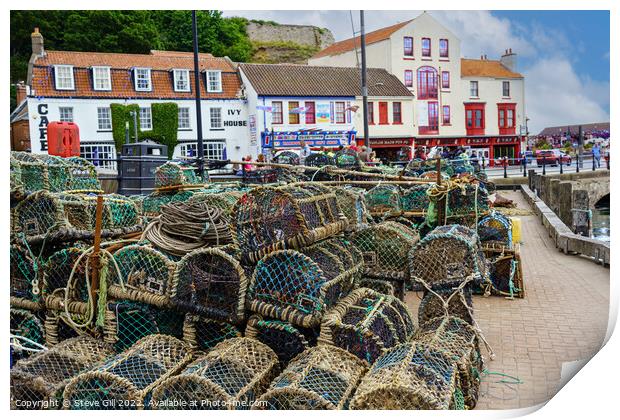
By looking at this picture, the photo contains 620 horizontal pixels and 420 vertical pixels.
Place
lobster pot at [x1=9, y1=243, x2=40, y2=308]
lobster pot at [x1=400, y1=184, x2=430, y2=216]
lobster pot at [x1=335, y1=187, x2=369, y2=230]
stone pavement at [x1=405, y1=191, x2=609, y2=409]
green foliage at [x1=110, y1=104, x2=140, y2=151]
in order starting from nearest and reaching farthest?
stone pavement at [x1=405, y1=191, x2=609, y2=409] < lobster pot at [x1=9, y1=243, x2=40, y2=308] < lobster pot at [x1=335, y1=187, x2=369, y2=230] < lobster pot at [x1=400, y1=184, x2=430, y2=216] < green foliage at [x1=110, y1=104, x2=140, y2=151]

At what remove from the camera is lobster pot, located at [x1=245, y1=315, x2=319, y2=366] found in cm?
396

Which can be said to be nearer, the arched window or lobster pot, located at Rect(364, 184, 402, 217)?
lobster pot, located at Rect(364, 184, 402, 217)

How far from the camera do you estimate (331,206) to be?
498 cm

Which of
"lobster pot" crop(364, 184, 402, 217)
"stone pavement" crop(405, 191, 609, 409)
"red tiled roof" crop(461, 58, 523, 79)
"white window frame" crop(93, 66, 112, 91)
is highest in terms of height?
"red tiled roof" crop(461, 58, 523, 79)

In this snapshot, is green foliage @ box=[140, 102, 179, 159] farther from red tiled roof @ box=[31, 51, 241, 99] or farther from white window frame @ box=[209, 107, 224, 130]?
white window frame @ box=[209, 107, 224, 130]

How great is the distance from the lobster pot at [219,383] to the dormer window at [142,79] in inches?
959

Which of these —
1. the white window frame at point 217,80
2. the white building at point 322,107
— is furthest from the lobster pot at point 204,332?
the white window frame at point 217,80

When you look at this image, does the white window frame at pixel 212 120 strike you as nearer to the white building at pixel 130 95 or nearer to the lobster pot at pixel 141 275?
the white building at pixel 130 95

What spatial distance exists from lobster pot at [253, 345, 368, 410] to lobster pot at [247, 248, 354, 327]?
0.88ft

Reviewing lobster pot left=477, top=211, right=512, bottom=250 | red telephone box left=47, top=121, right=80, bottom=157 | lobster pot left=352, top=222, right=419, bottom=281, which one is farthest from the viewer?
red telephone box left=47, top=121, right=80, bottom=157

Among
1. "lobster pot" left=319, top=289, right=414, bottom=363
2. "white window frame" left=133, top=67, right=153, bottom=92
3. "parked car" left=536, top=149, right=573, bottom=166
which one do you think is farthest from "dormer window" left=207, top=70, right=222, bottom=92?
"lobster pot" left=319, top=289, right=414, bottom=363

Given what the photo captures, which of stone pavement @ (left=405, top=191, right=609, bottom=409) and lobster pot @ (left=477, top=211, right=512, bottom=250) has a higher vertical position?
lobster pot @ (left=477, top=211, right=512, bottom=250)

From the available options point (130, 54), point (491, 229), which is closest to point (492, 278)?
point (491, 229)
